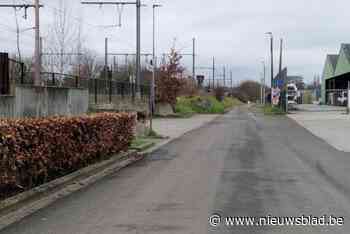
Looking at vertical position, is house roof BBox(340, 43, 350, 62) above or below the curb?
above

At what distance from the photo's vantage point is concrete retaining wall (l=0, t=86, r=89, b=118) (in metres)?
15.5

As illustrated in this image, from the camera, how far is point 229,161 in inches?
722

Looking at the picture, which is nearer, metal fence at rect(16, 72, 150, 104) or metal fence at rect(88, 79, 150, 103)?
metal fence at rect(16, 72, 150, 104)

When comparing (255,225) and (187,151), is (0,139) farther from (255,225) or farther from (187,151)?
(187,151)

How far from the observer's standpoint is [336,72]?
328ft

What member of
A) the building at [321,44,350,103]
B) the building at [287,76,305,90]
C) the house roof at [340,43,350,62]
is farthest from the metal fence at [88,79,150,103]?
the building at [287,76,305,90]

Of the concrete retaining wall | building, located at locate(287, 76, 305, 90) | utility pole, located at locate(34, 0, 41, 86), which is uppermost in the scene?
building, located at locate(287, 76, 305, 90)

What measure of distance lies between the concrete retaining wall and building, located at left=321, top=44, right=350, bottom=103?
69944 mm

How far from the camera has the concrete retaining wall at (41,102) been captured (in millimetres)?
15484

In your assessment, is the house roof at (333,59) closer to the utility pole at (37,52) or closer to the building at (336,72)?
the building at (336,72)

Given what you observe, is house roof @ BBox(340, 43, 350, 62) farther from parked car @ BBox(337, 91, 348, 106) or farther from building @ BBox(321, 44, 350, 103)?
parked car @ BBox(337, 91, 348, 106)

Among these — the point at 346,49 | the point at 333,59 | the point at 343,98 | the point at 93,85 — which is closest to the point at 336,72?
the point at 346,49

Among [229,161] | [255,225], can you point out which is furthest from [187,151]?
[255,225]

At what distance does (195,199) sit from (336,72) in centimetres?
9317
